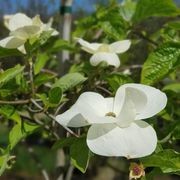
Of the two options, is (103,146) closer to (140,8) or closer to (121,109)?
(121,109)

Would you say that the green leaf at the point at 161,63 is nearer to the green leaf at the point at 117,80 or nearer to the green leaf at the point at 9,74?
the green leaf at the point at 117,80

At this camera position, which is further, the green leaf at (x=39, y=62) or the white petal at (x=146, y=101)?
the green leaf at (x=39, y=62)

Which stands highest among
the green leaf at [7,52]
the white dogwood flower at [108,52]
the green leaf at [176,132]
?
the green leaf at [7,52]

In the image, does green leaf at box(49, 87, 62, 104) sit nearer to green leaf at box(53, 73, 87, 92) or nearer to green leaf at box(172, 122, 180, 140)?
green leaf at box(53, 73, 87, 92)

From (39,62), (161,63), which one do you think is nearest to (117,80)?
(161,63)

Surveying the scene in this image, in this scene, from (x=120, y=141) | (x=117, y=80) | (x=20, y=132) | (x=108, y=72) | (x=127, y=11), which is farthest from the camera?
(x=127, y=11)

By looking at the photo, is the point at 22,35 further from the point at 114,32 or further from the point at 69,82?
the point at 114,32

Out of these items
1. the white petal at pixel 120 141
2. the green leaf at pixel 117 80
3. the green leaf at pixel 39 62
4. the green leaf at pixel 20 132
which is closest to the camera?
the white petal at pixel 120 141

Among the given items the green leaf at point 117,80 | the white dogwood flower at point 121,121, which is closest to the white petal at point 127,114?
the white dogwood flower at point 121,121
